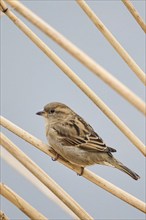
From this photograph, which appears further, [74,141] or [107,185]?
[74,141]

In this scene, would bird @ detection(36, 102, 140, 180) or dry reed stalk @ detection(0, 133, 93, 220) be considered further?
bird @ detection(36, 102, 140, 180)

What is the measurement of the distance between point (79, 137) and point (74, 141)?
5 cm

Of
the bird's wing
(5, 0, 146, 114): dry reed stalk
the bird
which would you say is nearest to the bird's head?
the bird

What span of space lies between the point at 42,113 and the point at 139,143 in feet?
5.28

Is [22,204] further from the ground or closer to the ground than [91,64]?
closer to the ground

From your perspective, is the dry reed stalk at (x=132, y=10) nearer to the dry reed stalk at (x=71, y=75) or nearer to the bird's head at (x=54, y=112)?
the dry reed stalk at (x=71, y=75)

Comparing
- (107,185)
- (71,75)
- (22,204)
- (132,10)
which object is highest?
(132,10)

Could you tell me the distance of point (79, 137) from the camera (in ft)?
17.1

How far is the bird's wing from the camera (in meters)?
5.13

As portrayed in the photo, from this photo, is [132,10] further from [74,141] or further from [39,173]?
[74,141]

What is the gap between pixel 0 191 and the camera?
387 cm

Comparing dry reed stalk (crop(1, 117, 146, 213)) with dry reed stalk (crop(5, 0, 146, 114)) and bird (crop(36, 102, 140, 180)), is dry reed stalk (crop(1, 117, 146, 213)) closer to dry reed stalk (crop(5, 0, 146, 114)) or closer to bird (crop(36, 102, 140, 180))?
bird (crop(36, 102, 140, 180))

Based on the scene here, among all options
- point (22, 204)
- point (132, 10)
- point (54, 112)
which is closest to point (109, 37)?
point (132, 10)

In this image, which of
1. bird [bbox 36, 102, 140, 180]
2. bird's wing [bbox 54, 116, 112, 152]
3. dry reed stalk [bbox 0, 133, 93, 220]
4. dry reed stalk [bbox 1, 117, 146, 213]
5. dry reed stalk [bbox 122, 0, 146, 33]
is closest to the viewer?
dry reed stalk [bbox 0, 133, 93, 220]
